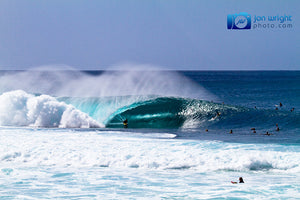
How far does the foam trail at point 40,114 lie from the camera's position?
27188 millimetres

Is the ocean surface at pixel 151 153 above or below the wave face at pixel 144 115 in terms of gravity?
below

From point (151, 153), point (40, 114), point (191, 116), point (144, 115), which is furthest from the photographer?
point (144, 115)

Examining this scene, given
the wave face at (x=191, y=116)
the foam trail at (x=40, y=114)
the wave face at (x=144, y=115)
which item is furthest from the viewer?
the foam trail at (x=40, y=114)

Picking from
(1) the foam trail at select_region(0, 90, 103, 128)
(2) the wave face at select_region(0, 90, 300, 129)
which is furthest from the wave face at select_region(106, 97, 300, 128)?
(1) the foam trail at select_region(0, 90, 103, 128)

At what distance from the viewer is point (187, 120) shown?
2780 centimetres

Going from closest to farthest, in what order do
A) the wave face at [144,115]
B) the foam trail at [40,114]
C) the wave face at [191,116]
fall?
the wave face at [191,116] → the wave face at [144,115] → the foam trail at [40,114]

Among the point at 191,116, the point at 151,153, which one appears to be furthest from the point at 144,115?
the point at 151,153

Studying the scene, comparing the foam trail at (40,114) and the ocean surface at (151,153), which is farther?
the foam trail at (40,114)

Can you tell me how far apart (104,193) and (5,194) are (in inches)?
104

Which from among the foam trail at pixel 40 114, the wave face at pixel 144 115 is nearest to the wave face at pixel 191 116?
the wave face at pixel 144 115

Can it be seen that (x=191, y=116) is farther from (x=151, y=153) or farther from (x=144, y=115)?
(x=151, y=153)

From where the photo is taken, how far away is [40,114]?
28047 millimetres

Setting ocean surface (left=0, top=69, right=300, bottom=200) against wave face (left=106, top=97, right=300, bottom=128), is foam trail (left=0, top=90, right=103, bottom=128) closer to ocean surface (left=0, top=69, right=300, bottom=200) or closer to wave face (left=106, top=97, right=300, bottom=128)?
ocean surface (left=0, top=69, right=300, bottom=200)

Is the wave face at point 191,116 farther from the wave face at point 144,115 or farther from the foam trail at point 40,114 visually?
the foam trail at point 40,114
